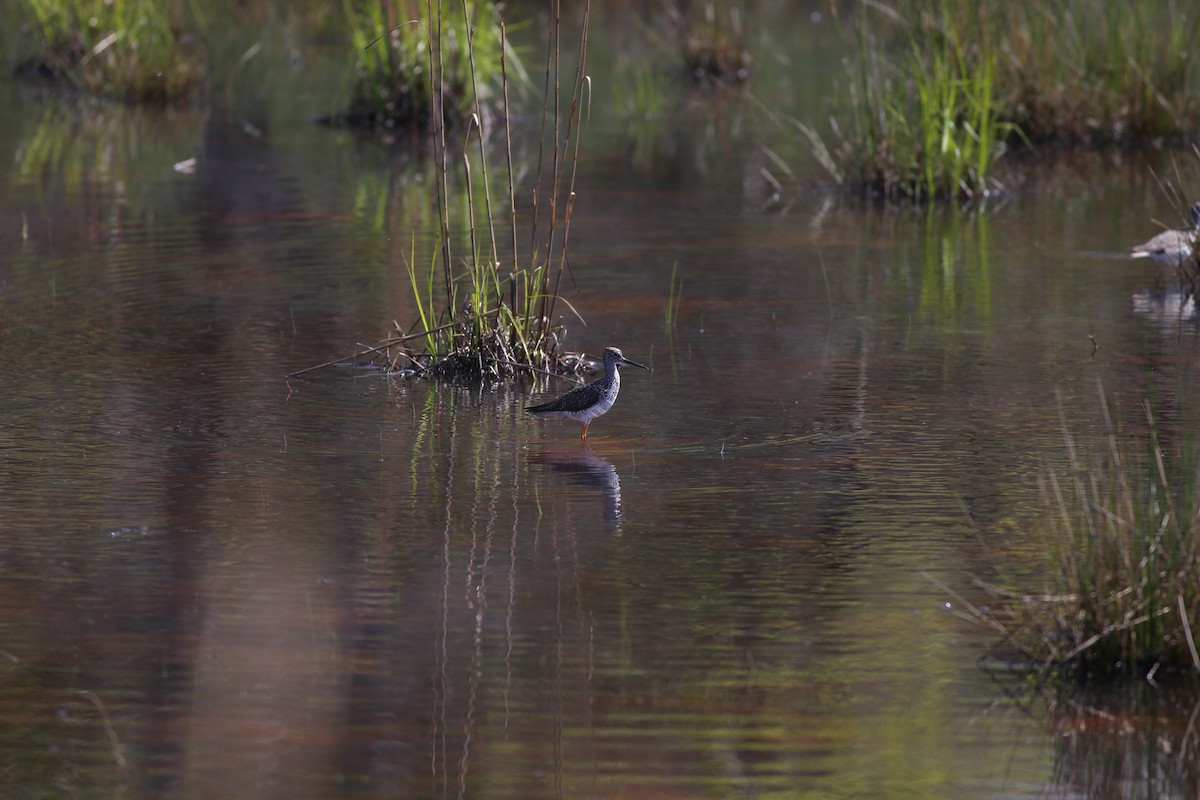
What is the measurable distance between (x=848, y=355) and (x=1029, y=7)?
7844 mm

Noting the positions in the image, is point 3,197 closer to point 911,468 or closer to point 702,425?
point 702,425

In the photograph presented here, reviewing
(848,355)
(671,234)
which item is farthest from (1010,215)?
(848,355)

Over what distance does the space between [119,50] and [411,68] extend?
375 centimetres

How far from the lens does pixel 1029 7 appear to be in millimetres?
15898

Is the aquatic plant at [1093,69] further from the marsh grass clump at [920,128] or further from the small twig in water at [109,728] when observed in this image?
the small twig in water at [109,728]

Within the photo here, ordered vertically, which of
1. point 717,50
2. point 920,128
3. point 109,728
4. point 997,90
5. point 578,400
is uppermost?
point 717,50

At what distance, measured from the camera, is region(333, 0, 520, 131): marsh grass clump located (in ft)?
54.0

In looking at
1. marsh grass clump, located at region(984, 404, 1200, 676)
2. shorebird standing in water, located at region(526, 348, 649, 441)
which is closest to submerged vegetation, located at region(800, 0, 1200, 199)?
shorebird standing in water, located at region(526, 348, 649, 441)

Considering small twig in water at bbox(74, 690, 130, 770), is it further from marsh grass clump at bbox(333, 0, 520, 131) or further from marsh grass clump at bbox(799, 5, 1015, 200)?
marsh grass clump at bbox(333, 0, 520, 131)

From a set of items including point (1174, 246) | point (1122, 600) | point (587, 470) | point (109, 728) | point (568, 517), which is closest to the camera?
point (109, 728)

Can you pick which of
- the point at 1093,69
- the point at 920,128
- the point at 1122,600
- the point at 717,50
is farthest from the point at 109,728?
the point at 717,50

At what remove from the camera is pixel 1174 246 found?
34.4 ft

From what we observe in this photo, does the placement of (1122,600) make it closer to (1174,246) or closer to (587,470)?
(587,470)

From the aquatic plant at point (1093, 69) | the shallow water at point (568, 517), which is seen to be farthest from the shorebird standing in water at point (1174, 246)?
the aquatic plant at point (1093, 69)
